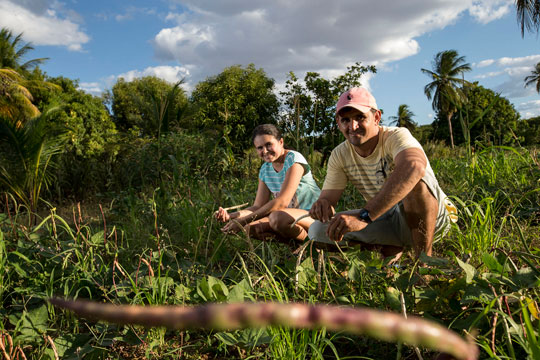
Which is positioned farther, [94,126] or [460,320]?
[94,126]

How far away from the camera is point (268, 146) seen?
10.5 ft

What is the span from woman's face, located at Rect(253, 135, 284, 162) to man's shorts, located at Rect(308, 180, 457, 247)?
84cm

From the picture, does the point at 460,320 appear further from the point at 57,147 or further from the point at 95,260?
the point at 57,147

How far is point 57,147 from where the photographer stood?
775cm

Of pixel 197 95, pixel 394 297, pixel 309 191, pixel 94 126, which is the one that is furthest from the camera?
pixel 197 95

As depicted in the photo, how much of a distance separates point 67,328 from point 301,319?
214 cm

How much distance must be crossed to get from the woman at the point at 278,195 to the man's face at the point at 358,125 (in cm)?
69

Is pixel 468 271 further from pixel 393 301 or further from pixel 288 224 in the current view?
pixel 288 224

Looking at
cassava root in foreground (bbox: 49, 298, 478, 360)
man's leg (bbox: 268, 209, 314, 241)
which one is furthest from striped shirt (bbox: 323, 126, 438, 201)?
cassava root in foreground (bbox: 49, 298, 478, 360)

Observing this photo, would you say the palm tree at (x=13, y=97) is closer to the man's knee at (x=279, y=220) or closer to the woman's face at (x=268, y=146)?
the woman's face at (x=268, y=146)

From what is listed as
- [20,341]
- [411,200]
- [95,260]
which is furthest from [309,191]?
[20,341]

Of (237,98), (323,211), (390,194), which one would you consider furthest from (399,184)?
(237,98)

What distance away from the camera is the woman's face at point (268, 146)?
10.4 feet

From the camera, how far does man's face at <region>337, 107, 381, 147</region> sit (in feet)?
8.03
